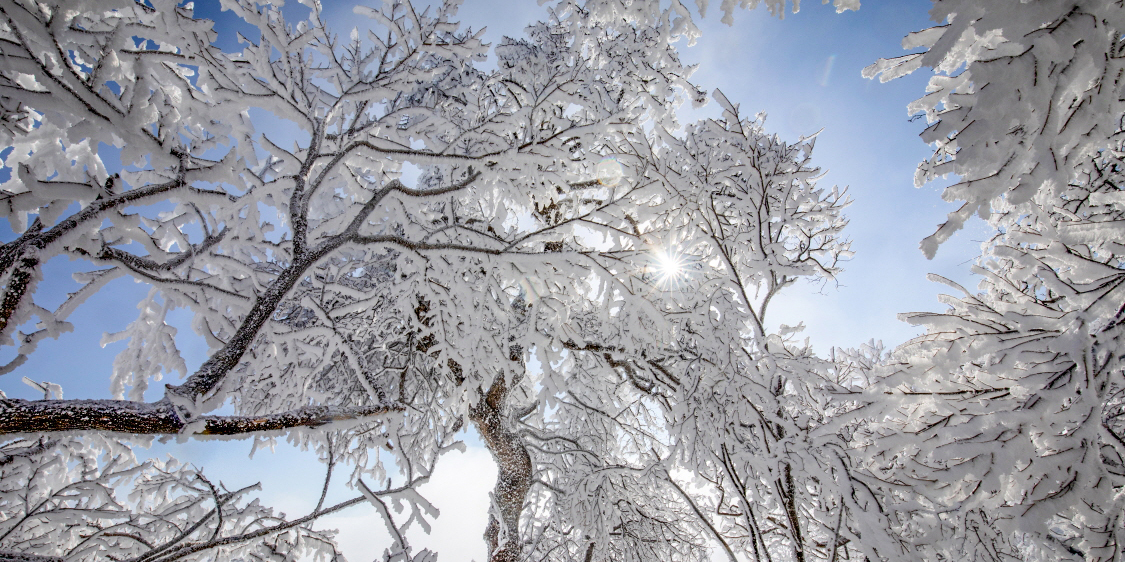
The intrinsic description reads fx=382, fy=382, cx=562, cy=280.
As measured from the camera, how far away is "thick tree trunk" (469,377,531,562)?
5043 millimetres

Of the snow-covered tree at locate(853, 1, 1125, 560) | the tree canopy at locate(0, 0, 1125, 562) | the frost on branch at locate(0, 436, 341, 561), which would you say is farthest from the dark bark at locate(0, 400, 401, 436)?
the snow-covered tree at locate(853, 1, 1125, 560)

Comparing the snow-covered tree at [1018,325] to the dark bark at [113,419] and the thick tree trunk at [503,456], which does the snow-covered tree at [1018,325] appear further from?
the thick tree trunk at [503,456]

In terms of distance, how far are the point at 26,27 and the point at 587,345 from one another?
4050 millimetres

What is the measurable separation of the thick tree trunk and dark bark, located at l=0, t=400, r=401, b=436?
3535 mm

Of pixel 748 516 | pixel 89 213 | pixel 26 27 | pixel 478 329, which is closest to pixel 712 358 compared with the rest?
pixel 748 516

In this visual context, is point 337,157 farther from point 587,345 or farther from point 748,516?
point 748,516

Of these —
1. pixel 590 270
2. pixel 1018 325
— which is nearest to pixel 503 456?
pixel 590 270

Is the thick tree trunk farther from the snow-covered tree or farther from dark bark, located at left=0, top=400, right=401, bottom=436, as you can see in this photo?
the snow-covered tree

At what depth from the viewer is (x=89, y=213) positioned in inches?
63.6

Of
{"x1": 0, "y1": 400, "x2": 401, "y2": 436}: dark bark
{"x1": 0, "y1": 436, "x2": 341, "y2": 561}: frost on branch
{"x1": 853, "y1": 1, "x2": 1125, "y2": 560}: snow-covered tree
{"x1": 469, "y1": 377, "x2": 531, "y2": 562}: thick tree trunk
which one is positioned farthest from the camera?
{"x1": 469, "y1": 377, "x2": 531, "y2": 562}: thick tree trunk

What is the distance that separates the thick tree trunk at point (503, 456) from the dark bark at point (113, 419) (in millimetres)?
3535

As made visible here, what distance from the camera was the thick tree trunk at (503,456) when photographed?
504cm

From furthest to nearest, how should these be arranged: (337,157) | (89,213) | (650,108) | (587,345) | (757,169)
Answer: (650,108), (587,345), (757,169), (337,157), (89,213)

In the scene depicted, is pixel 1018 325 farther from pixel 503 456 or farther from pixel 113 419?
pixel 503 456
